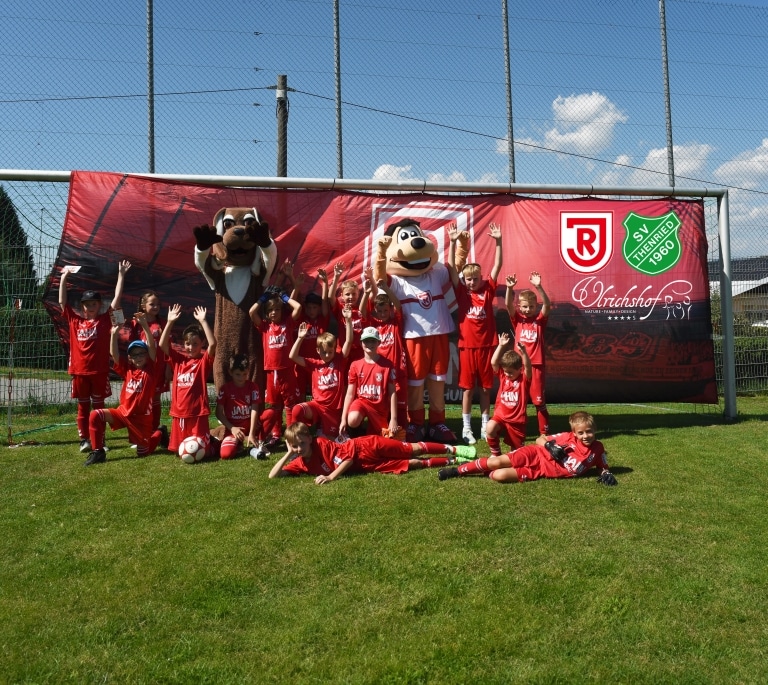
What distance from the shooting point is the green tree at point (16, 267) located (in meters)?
8.04

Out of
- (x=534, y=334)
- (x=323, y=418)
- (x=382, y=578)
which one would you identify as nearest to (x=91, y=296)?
(x=323, y=418)

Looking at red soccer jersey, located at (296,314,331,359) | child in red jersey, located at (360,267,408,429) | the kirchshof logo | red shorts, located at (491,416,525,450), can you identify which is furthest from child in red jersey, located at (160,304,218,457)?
the kirchshof logo

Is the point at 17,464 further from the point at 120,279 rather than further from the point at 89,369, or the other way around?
the point at 120,279

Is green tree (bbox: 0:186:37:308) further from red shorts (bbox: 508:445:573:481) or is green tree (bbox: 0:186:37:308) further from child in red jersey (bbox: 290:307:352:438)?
red shorts (bbox: 508:445:573:481)

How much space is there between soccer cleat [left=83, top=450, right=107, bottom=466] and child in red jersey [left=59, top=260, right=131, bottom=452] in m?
0.48

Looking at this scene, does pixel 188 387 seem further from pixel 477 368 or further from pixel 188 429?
pixel 477 368

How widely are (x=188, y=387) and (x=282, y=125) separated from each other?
452 cm

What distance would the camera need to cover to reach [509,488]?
5348 mm

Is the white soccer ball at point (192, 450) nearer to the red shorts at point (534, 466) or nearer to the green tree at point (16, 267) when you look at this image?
the red shorts at point (534, 466)

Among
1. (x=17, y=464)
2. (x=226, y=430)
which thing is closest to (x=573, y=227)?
(x=226, y=430)

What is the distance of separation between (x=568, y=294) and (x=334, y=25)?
5.11 m

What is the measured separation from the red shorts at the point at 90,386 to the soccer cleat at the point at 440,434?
10.8 feet

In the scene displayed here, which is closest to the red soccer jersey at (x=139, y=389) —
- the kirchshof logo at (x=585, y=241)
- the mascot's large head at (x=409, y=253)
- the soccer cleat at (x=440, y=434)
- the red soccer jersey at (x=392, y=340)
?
the red soccer jersey at (x=392, y=340)

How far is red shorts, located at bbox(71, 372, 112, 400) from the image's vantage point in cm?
699
